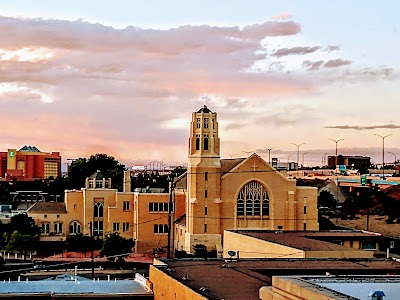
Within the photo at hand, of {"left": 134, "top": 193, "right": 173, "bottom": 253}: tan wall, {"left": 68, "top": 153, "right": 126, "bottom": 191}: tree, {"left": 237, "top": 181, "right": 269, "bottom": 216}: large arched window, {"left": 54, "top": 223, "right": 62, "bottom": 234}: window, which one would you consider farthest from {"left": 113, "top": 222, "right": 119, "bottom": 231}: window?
Answer: {"left": 68, "top": 153, "right": 126, "bottom": 191}: tree

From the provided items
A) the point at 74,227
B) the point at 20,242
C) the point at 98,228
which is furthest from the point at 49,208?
the point at 20,242

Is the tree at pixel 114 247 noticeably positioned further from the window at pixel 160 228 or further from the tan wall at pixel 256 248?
the tan wall at pixel 256 248

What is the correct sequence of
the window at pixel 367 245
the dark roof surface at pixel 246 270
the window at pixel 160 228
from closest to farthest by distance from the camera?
1. the dark roof surface at pixel 246 270
2. the window at pixel 367 245
3. the window at pixel 160 228

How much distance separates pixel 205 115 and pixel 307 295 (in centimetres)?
6036

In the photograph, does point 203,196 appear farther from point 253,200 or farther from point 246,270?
point 246,270

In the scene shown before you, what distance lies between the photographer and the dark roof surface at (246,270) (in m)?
29.5

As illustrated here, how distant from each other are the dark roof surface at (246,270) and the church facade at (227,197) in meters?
34.3

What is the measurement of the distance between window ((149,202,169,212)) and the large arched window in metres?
7.63

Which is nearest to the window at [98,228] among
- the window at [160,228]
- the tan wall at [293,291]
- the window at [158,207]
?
Result: the window at [160,228]

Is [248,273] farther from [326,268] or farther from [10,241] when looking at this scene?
[10,241]

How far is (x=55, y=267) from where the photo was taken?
6506cm

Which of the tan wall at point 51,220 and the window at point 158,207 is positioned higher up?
the window at point 158,207

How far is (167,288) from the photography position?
33.5 metres

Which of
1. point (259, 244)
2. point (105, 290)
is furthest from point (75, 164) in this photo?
point (105, 290)
